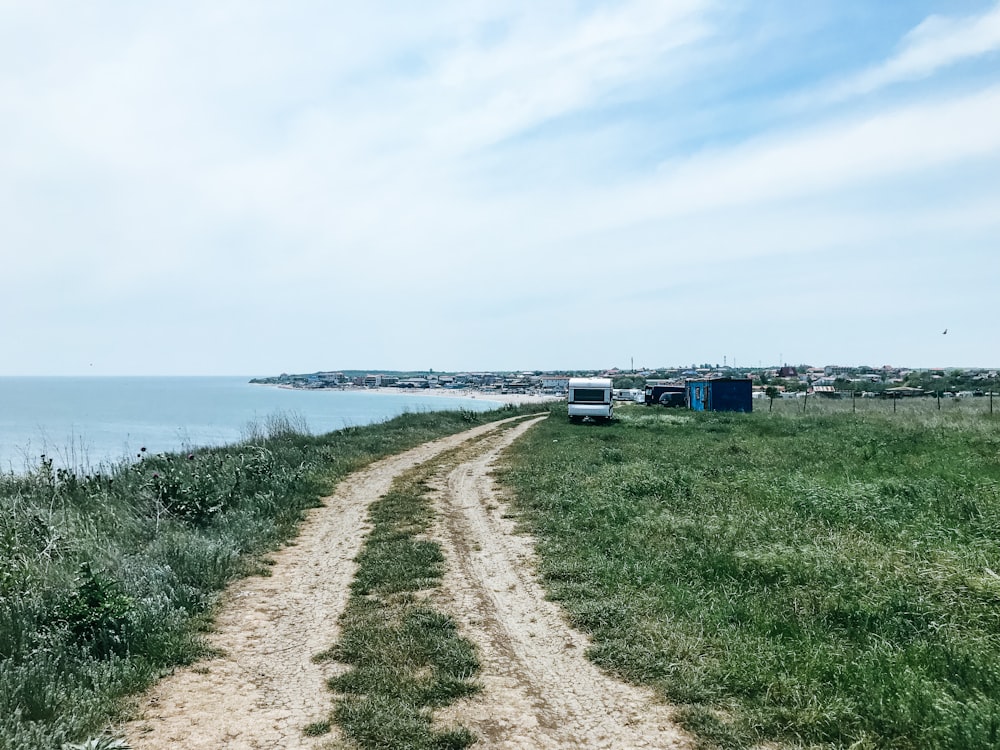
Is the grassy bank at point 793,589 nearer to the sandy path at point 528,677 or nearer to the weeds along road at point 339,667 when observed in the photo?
the sandy path at point 528,677

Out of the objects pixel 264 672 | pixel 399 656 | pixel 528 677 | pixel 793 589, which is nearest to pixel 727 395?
pixel 793 589

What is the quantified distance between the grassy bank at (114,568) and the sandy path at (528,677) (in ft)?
9.55

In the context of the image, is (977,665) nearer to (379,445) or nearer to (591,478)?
(591,478)

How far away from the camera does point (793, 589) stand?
24.6ft

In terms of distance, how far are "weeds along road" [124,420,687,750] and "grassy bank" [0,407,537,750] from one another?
41 cm

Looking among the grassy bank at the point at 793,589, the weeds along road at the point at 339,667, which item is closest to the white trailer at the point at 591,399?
the grassy bank at the point at 793,589

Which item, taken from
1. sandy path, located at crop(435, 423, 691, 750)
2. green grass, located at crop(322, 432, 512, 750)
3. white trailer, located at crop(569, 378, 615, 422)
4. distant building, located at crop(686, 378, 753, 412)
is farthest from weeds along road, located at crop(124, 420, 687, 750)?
distant building, located at crop(686, 378, 753, 412)

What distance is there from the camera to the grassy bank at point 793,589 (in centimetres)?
489

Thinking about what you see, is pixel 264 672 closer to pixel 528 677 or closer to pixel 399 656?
pixel 399 656

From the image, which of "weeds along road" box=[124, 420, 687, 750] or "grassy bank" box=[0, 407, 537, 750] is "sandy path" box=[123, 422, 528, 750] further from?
"grassy bank" box=[0, 407, 537, 750]

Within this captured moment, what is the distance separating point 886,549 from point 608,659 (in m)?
5.34

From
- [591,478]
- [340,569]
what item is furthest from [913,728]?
[591,478]

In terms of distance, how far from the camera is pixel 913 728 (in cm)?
457

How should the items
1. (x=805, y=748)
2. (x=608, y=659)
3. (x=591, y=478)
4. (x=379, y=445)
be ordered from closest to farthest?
(x=805, y=748) → (x=608, y=659) → (x=591, y=478) → (x=379, y=445)
